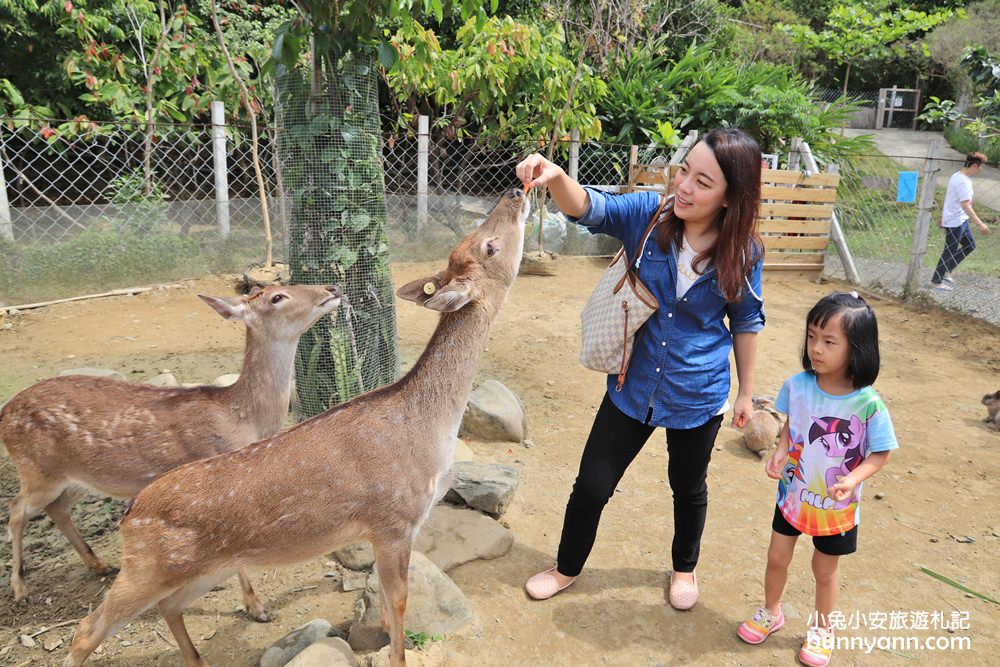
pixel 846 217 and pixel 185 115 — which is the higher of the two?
pixel 185 115

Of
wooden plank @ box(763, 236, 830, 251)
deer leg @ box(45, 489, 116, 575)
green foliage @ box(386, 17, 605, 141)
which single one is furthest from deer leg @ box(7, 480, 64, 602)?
wooden plank @ box(763, 236, 830, 251)

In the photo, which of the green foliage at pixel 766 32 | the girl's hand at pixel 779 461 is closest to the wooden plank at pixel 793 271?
the girl's hand at pixel 779 461

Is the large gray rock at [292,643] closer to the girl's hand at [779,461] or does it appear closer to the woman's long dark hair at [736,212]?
the girl's hand at [779,461]

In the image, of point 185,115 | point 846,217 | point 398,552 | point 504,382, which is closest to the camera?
point 398,552

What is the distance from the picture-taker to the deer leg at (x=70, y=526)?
326cm

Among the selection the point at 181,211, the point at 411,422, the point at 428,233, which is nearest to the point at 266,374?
the point at 411,422

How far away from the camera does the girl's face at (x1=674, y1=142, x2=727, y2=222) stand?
100 inches

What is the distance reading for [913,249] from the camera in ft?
28.6

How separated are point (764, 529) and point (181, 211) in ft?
23.7

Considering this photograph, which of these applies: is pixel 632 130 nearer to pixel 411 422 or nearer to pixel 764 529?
pixel 764 529

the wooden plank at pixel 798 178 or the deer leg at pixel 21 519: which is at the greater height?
the wooden plank at pixel 798 178

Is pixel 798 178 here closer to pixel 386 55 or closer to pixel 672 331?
pixel 386 55

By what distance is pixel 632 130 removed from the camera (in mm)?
12281

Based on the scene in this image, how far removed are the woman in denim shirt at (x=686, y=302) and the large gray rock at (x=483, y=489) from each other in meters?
0.73
